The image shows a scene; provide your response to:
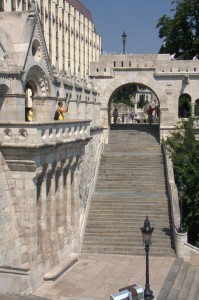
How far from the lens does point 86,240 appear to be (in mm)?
20031

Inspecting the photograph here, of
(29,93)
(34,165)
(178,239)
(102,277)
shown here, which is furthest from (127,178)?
(34,165)

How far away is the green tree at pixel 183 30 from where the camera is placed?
4034 centimetres

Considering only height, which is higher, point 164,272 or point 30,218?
point 30,218

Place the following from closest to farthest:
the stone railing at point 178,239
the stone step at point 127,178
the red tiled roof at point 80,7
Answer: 1. the stone railing at point 178,239
2. the stone step at point 127,178
3. the red tiled roof at point 80,7

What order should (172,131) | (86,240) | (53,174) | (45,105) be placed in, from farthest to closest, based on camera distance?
1. (172,131)
2. (86,240)
3. (45,105)
4. (53,174)

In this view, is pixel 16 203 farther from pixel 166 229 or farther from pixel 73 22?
pixel 73 22

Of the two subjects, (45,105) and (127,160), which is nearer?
(45,105)

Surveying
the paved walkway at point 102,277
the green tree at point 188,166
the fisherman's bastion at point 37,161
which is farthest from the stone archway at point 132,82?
the paved walkway at point 102,277

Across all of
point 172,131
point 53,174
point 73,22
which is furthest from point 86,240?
point 73,22

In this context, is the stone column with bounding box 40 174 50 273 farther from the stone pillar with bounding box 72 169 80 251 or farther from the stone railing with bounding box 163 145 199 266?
the stone railing with bounding box 163 145 199 266

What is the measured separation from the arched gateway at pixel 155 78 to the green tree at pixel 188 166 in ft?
6.16

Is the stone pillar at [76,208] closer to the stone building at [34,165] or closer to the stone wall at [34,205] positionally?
the stone building at [34,165]

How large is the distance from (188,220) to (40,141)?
1024 cm

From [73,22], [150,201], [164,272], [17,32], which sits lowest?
[164,272]
